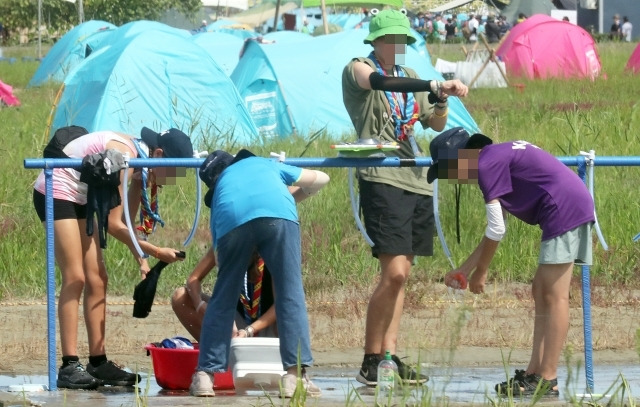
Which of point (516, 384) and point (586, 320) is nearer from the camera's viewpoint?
point (516, 384)

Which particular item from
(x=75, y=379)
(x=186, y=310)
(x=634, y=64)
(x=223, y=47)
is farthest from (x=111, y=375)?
(x=634, y=64)

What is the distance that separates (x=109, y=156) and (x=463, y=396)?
201 cm

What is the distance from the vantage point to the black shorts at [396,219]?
6477mm

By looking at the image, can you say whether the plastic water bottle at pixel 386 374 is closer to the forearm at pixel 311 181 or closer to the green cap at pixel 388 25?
the forearm at pixel 311 181

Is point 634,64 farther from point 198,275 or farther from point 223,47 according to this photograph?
point 198,275

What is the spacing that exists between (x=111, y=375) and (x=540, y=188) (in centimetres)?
234

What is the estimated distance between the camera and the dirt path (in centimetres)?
771

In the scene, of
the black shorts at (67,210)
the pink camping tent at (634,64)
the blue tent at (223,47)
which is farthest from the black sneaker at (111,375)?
the pink camping tent at (634,64)

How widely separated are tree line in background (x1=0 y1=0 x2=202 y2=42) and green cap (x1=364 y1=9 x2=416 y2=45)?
3663cm

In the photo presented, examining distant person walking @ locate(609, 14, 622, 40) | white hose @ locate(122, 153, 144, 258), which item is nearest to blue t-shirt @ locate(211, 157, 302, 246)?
white hose @ locate(122, 153, 144, 258)

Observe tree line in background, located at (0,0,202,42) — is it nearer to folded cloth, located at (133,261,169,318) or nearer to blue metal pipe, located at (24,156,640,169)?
folded cloth, located at (133,261,169,318)

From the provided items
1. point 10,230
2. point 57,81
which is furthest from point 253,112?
point 57,81

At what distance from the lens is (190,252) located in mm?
10062

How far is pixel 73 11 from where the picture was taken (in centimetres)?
4734
